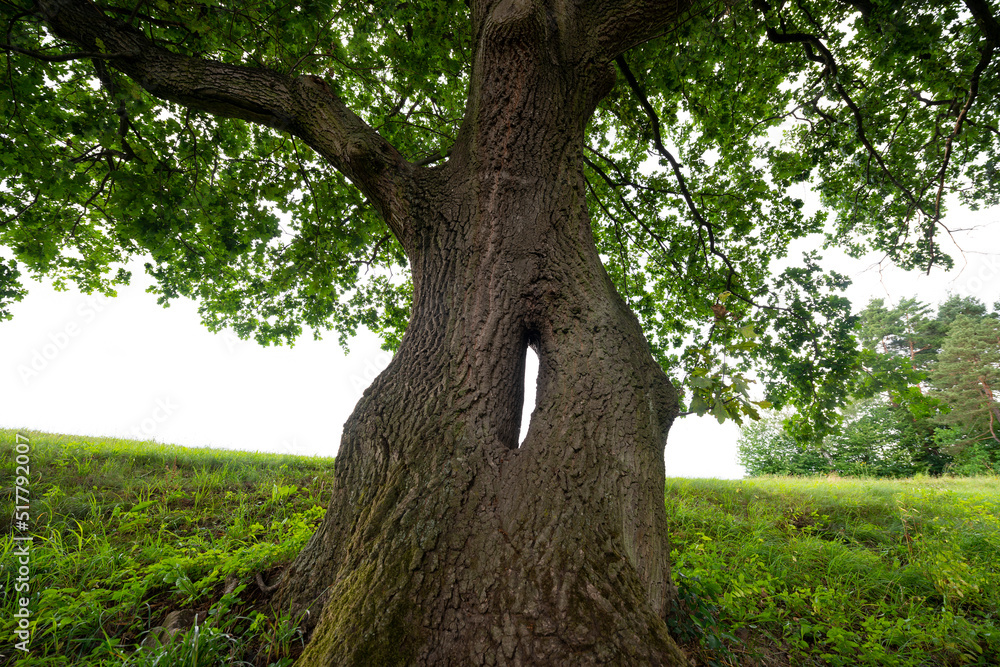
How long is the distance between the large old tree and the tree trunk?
1 cm

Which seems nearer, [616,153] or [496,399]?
[496,399]

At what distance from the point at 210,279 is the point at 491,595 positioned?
A: 694 cm

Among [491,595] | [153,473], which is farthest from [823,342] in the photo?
[153,473]

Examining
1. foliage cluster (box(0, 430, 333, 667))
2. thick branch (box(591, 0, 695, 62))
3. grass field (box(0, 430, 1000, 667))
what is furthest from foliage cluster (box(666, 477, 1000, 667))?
thick branch (box(591, 0, 695, 62))

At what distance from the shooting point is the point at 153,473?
3895mm

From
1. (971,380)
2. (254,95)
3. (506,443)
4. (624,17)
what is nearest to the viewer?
(506,443)

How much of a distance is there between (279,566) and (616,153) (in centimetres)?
678

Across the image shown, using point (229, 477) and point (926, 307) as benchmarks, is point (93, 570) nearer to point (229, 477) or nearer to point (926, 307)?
point (229, 477)

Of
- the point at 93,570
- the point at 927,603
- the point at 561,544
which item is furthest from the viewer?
the point at 927,603

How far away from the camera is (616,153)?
20.4 feet

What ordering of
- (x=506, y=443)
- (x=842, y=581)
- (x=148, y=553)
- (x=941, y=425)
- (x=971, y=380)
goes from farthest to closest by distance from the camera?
(x=941, y=425) < (x=971, y=380) < (x=842, y=581) < (x=148, y=553) < (x=506, y=443)

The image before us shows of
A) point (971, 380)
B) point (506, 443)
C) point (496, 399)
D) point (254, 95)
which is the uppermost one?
point (971, 380)

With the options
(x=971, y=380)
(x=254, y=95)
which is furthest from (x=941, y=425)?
(x=254, y=95)

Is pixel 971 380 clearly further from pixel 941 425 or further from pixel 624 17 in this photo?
pixel 624 17
